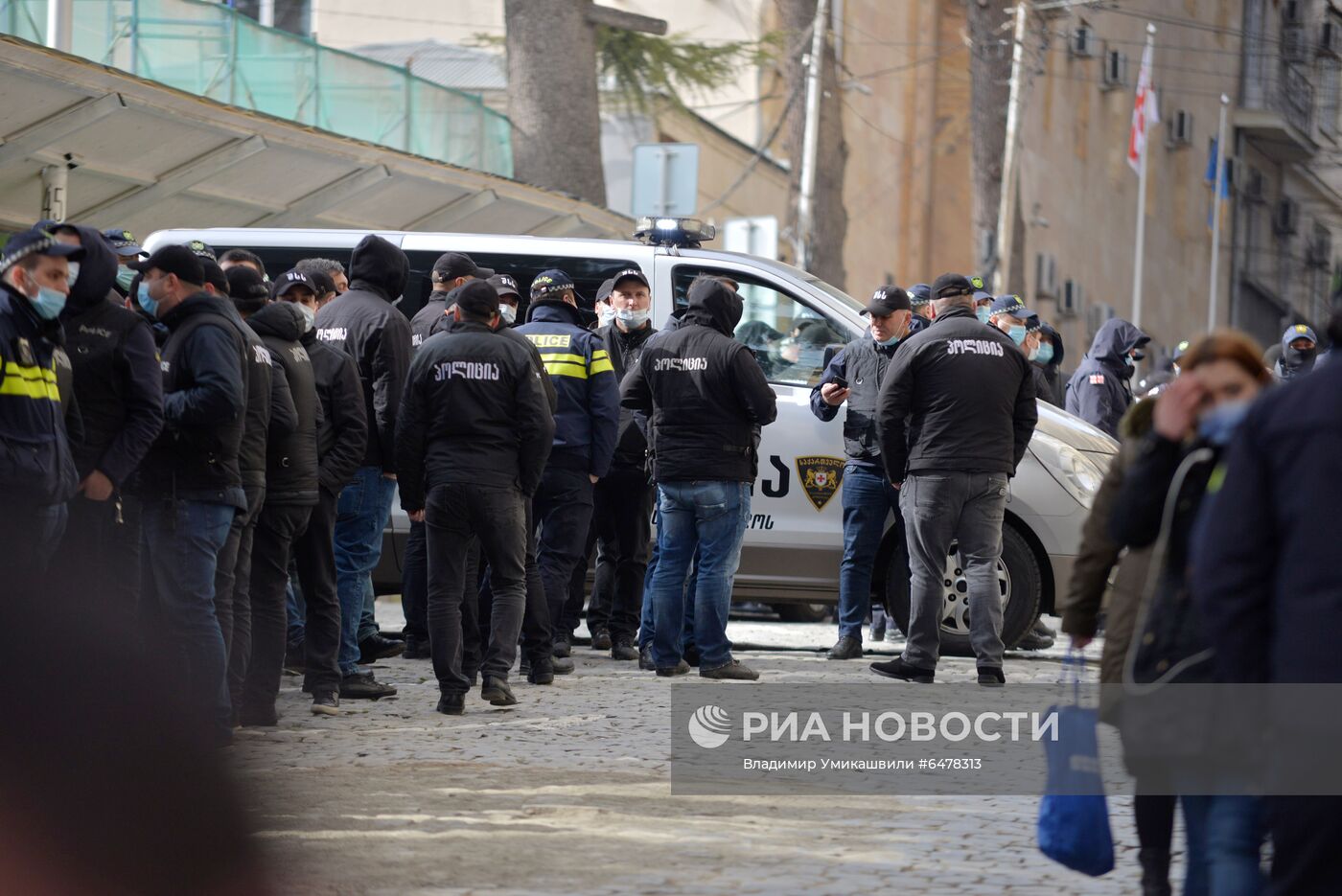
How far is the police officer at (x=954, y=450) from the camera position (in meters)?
9.13

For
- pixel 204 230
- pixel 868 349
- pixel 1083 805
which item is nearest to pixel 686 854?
pixel 1083 805

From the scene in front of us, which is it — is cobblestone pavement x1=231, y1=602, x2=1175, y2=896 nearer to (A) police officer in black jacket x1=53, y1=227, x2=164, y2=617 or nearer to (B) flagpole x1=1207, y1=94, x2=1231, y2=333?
(A) police officer in black jacket x1=53, y1=227, x2=164, y2=617

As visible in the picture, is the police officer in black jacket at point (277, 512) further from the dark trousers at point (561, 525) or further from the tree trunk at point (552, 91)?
the tree trunk at point (552, 91)

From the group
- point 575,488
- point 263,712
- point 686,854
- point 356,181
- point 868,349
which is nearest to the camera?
point 686,854

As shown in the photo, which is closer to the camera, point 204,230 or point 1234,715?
point 1234,715

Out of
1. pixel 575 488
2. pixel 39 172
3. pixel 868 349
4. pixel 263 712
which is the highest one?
pixel 39 172

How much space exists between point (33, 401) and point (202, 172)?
8160 mm

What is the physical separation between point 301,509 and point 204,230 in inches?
147

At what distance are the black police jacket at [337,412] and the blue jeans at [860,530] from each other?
3.05 m

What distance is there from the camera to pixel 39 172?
13055 millimetres

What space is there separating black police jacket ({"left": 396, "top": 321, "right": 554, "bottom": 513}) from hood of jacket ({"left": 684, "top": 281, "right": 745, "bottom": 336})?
48.9 inches

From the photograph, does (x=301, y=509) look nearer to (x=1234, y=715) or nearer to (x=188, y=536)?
(x=188, y=536)

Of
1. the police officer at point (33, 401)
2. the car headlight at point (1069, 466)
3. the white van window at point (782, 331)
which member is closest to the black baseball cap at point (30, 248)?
the police officer at point (33, 401)

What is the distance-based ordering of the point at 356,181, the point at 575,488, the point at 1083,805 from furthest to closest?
the point at 356,181 → the point at 575,488 → the point at 1083,805
